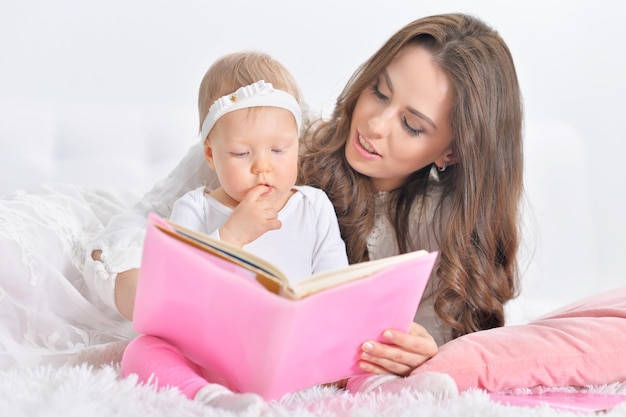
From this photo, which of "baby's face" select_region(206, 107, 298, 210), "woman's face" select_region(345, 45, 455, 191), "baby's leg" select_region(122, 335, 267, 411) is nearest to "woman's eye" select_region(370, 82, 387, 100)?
"woman's face" select_region(345, 45, 455, 191)

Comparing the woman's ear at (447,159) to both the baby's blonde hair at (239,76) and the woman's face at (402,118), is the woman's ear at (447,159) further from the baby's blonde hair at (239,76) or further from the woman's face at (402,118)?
the baby's blonde hair at (239,76)

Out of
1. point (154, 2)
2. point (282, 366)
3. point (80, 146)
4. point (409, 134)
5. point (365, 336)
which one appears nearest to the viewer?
point (282, 366)

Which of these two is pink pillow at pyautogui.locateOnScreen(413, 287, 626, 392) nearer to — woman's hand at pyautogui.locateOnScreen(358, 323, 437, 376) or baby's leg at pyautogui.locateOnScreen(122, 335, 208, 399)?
woman's hand at pyautogui.locateOnScreen(358, 323, 437, 376)

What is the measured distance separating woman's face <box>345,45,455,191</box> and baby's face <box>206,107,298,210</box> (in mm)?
339

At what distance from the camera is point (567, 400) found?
1756 mm

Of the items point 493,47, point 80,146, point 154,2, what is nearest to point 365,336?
point 493,47

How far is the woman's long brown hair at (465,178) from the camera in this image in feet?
7.48

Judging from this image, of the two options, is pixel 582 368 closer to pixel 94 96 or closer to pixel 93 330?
pixel 93 330

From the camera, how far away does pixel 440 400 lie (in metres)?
1.60

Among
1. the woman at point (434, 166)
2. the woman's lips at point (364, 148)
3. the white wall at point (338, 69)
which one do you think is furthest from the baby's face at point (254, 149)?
the white wall at point (338, 69)

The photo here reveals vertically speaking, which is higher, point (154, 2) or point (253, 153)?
point (154, 2)

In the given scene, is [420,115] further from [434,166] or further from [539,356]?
[539,356]

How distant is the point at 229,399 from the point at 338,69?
2417 mm

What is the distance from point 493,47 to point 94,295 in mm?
1253
